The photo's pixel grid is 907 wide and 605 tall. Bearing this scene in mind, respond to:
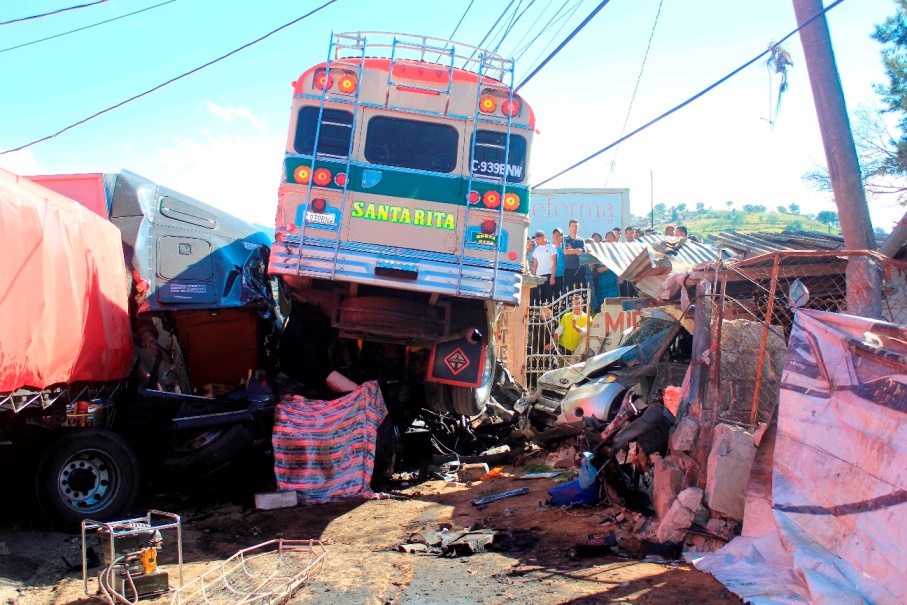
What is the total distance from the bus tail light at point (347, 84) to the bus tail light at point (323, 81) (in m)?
0.09

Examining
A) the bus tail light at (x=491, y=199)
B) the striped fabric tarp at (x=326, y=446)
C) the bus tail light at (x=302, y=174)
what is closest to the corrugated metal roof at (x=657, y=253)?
the bus tail light at (x=491, y=199)

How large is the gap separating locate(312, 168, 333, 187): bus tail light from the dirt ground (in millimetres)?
3146

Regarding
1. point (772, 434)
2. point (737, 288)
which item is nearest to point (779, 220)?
point (737, 288)

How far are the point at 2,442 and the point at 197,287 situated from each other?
2941mm

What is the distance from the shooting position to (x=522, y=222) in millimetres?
7828

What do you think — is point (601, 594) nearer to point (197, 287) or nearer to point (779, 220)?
point (197, 287)

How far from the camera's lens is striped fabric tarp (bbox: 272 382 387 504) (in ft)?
26.2

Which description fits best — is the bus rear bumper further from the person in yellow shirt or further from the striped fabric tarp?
the person in yellow shirt

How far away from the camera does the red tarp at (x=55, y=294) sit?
552 cm

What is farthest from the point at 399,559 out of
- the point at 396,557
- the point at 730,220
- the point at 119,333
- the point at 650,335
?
the point at 730,220

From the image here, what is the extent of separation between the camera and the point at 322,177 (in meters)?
7.62

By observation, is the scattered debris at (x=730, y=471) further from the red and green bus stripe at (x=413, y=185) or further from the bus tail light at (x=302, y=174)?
the bus tail light at (x=302, y=174)

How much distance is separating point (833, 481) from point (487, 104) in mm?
5041

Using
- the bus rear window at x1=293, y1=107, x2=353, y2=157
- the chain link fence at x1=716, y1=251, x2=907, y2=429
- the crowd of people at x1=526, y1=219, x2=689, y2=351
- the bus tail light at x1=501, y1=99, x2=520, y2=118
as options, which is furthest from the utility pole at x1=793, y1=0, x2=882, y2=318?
the crowd of people at x1=526, y1=219, x2=689, y2=351
